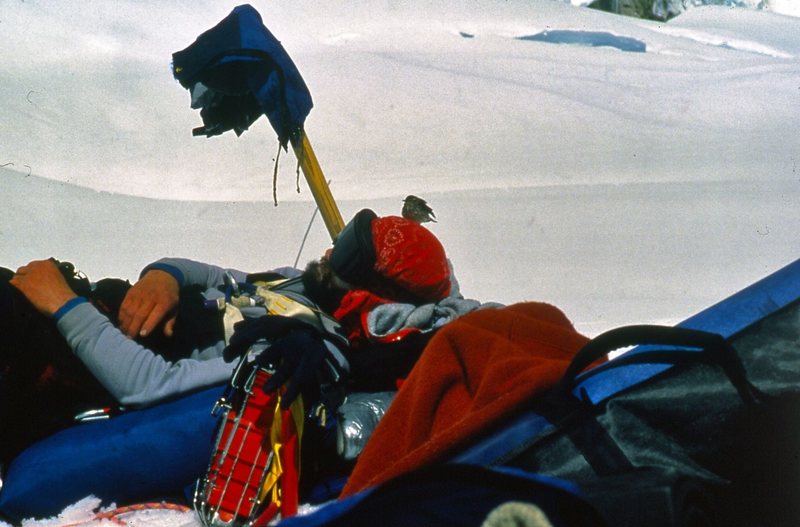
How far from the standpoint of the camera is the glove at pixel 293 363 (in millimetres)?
1016

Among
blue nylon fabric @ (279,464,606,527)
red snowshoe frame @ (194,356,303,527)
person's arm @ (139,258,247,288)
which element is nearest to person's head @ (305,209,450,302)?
person's arm @ (139,258,247,288)

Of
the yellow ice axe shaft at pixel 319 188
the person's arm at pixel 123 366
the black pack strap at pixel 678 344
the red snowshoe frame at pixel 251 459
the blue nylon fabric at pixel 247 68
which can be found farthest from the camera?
the yellow ice axe shaft at pixel 319 188

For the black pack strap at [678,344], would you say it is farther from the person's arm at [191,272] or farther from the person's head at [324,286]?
the person's arm at [191,272]

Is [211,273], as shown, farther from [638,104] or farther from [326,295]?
[638,104]

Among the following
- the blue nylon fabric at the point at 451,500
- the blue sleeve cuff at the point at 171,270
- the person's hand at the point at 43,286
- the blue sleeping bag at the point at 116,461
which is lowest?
the blue sleeping bag at the point at 116,461

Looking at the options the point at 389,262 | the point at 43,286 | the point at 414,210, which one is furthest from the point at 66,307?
the point at 414,210

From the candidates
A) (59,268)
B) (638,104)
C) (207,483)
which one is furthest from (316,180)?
(638,104)

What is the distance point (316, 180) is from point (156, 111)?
7.66 ft

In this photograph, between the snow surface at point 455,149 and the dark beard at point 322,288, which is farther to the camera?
the snow surface at point 455,149

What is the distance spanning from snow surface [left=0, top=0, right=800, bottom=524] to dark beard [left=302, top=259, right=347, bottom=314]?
0.68 metres

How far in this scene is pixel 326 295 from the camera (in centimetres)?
138

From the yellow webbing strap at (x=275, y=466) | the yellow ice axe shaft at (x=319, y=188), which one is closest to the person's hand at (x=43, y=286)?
the yellow webbing strap at (x=275, y=466)

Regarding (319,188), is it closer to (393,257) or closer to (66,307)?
(393,257)

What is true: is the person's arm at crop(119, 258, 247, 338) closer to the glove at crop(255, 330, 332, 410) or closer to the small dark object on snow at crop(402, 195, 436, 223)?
the glove at crop(255, 330, 332, 410)
